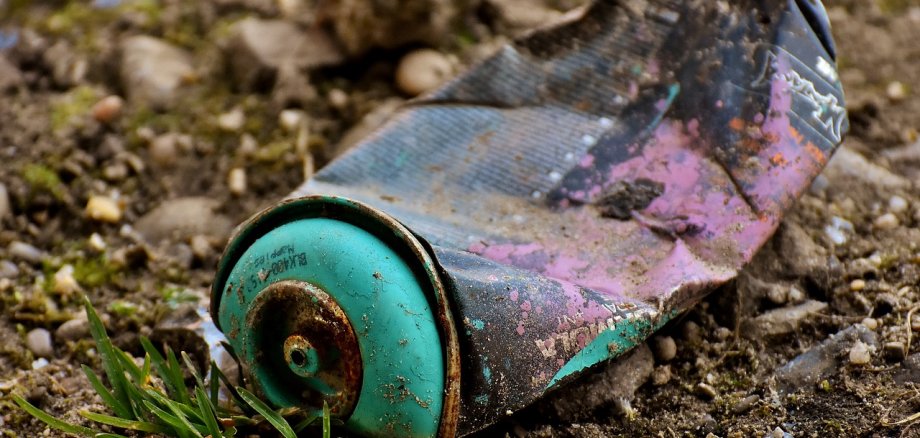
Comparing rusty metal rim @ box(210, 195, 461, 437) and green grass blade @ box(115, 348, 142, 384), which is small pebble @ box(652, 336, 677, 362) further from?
green grass blade @ box(115, 348, 142, 384)

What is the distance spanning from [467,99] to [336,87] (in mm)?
739

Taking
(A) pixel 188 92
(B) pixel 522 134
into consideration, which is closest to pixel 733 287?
(B) pixel 522 134

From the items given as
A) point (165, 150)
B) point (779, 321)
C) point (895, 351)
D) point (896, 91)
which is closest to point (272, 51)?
point (165, 150)

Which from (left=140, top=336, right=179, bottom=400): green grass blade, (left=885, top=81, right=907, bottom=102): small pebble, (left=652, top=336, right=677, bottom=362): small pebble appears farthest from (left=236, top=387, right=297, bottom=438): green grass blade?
(left=885, top=81, right=907, bottom=102): small pebble

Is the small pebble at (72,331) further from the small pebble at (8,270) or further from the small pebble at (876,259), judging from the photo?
the small pebble at (876,259)

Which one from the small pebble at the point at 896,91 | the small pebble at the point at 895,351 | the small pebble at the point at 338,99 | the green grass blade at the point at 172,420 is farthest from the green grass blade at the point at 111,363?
the small pebble at the point at 896,91

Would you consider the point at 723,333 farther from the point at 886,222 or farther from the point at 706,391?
the point at 886,222

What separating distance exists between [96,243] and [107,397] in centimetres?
85

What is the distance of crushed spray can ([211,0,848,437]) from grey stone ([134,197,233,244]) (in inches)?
22.1

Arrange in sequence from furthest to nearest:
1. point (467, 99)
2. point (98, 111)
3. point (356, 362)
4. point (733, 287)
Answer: point (98, 111) → point (467, 99) → point (733, 287) → point (356, 362)

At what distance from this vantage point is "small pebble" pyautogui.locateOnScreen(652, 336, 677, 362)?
2.19m

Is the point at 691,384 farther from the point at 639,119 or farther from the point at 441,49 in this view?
the point at 441,49

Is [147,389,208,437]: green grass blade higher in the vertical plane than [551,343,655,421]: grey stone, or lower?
higher

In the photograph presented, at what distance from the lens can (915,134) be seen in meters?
2.93
